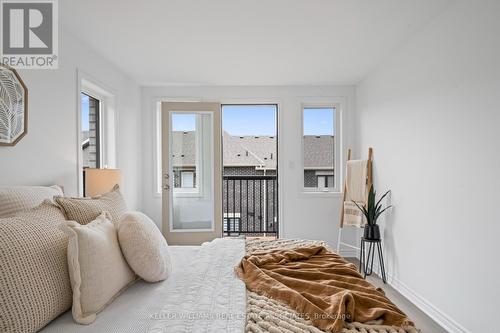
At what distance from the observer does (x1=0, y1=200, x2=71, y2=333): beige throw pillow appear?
0.97 m

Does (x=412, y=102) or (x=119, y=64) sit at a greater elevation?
(x=119, y=64)

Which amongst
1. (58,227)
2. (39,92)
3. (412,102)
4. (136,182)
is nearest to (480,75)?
(412,102)

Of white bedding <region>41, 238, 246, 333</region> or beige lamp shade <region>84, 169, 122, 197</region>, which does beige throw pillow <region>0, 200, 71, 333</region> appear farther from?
beige lamp shade <region>84, 169, 122, 197</region>

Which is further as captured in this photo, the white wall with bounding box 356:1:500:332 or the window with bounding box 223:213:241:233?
the window with bounding box 223:213:241:233

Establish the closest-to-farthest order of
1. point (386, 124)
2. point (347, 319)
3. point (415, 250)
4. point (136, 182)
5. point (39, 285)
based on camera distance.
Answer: point (39, 285) → point (347, 319) → point (415, 250) → point (386, 124) → point (136, 182)

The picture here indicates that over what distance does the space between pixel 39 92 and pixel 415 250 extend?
3.41m

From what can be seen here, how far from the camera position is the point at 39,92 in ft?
7.37

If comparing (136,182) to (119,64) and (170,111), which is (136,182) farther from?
(119,64)

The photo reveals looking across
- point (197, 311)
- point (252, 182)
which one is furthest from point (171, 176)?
point (197, 311)

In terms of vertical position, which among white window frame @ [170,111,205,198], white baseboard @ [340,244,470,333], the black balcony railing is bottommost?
white baseboard @ [340,244,470,333]

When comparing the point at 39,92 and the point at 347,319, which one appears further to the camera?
the point at 39,92

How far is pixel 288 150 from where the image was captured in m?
4.31

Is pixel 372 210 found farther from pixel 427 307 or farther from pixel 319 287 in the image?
pixel 319 287

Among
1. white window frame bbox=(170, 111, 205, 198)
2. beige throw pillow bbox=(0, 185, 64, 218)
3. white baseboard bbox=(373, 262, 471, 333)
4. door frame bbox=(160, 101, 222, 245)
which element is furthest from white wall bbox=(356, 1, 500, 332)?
beige throw pillow bbox=(0, 185, 64, 218)
